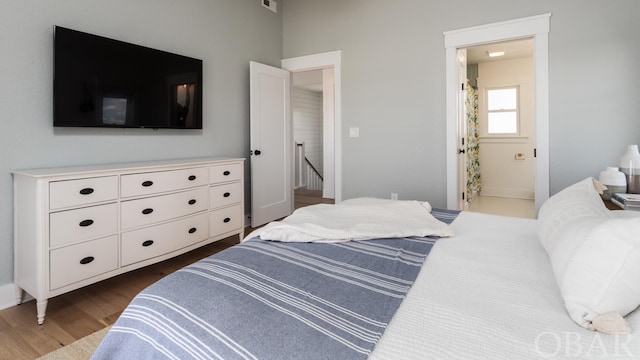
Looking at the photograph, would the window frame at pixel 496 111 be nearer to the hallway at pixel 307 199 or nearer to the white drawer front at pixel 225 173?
the hallway at pixel 307 199

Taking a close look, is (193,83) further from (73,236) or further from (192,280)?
(192,280)

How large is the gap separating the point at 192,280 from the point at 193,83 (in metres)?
2.77

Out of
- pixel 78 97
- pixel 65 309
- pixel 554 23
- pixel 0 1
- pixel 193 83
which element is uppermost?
pixel 554 23

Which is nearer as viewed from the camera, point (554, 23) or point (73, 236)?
point (73, 236)

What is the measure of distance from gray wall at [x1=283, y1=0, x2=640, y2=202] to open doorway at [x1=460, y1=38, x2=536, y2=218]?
265 cm

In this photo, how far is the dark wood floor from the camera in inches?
70.2

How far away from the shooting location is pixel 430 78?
3604 millimetres

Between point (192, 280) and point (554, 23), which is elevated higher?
point (554, 23)

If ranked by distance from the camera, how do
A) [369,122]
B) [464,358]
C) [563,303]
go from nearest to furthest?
1. [464,358]
2. [563,303]
3. [369,122]

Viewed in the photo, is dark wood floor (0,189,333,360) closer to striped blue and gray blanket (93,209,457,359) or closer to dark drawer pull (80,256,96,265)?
dark drawer pull (80,256,96,265)

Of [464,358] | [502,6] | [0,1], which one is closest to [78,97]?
[0,1]

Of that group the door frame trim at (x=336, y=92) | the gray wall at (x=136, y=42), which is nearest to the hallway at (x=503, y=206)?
the door frame trim at (x=336, y=92)

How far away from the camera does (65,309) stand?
2.15m

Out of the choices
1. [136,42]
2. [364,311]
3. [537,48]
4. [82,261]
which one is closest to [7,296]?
[82,261]
